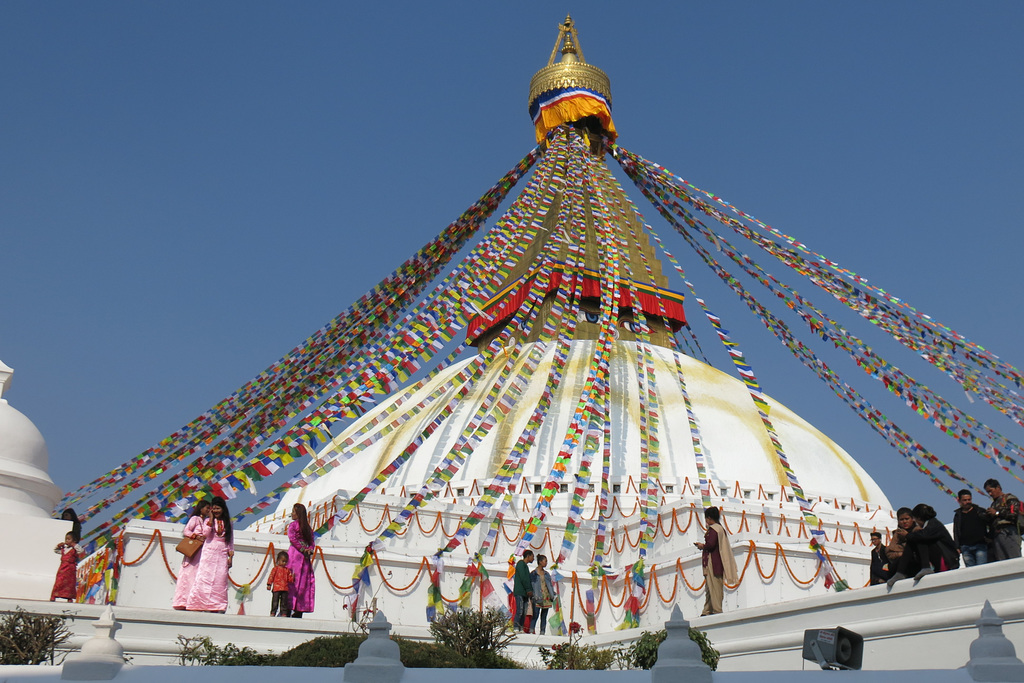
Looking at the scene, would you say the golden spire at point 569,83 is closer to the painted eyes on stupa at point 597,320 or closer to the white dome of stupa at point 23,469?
the painted eyes on stupa at point 597,320

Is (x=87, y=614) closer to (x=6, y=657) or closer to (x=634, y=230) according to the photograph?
(x=6, y=657)

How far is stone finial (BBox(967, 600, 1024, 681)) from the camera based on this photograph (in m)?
4.29

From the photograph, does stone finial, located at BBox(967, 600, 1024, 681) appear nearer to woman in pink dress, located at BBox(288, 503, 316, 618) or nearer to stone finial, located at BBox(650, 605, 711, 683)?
stone finial, located at BBox(650, 605, 711, 683)

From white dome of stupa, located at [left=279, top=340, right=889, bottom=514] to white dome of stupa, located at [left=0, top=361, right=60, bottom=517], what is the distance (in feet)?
14.5

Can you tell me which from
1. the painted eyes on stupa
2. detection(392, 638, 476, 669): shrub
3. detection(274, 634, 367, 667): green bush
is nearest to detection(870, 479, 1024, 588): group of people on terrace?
detection(392, 638, 476, 669): shrub

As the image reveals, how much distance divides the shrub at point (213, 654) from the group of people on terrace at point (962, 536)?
5147mm

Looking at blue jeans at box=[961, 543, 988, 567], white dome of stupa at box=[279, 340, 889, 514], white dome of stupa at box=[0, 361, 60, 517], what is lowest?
blue jeans at box=[961, 543, 988, 567]

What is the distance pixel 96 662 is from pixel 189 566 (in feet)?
12.1

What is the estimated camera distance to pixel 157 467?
12156 millimetres

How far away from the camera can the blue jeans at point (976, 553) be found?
757cm

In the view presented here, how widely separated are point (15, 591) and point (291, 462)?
128 inches

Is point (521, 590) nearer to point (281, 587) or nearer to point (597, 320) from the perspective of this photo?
point (281, 587)

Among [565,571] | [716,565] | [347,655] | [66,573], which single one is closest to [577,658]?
[716,565]

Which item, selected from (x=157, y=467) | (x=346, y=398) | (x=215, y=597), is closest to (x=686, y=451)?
(x=346, y=398)
